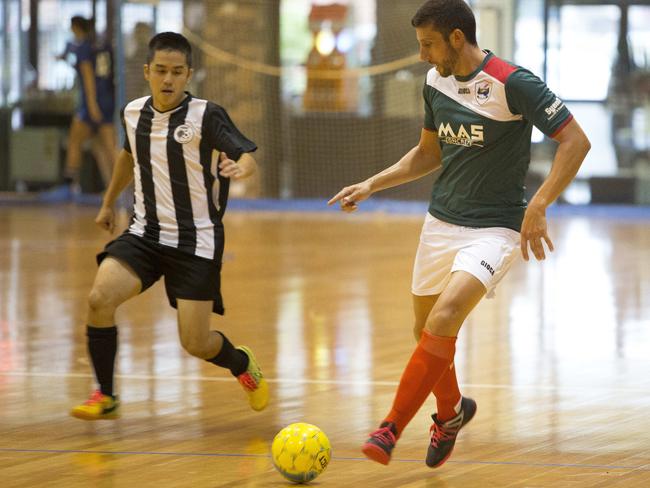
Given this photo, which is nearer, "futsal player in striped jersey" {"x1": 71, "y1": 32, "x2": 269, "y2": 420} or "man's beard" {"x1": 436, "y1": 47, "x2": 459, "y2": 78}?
"man's beard" {"x1": 436, "y1": 47, "x2": 459, "y2": 78}

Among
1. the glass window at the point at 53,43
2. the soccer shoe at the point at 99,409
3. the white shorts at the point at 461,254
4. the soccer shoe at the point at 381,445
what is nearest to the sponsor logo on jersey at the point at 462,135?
the white shorts at the point at 461,254

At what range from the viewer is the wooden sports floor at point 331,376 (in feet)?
13.3

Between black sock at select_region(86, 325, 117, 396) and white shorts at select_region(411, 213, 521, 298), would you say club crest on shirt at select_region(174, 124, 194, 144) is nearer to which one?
black sock at select_region(86, 325, 117, 396)

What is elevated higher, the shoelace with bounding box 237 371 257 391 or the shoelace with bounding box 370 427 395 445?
the shoelace with bounding box 370 427 395 445

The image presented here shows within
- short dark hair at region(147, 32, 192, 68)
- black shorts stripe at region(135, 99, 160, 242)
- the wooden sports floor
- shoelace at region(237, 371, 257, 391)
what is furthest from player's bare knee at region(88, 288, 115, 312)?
short dark hair at region(147, 32, 192, 68)

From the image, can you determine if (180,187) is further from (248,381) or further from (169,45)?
(248,381)

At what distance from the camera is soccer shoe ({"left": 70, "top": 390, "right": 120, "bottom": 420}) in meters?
4.51

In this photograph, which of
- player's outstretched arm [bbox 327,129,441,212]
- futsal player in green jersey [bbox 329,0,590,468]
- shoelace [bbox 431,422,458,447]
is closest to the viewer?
futsal player in green jersey [bbox 329,0,590,468]

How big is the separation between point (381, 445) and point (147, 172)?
5.09ft

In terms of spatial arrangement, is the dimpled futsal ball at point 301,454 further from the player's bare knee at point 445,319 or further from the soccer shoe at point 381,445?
the player's bare knee at point 445,319

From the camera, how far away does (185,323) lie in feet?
15.3

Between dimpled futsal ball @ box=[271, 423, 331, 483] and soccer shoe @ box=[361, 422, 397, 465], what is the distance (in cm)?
17

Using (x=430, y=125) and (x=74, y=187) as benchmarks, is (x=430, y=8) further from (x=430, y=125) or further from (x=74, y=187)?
(x=74, y=187)

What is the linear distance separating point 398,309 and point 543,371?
2.09m
